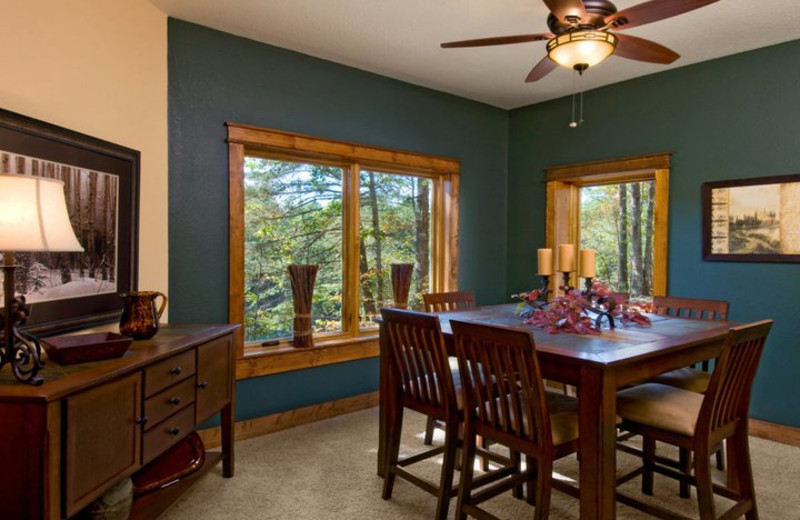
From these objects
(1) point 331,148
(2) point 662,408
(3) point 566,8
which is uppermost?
(3) point 566,8

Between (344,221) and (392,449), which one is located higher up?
(344,221)

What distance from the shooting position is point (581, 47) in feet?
7.72

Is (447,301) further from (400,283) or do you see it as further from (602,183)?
(602,183)

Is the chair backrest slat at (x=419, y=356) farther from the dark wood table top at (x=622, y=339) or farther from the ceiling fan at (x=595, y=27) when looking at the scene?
the ceiling fan at (x=595, y=27)

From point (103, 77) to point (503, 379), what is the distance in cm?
243

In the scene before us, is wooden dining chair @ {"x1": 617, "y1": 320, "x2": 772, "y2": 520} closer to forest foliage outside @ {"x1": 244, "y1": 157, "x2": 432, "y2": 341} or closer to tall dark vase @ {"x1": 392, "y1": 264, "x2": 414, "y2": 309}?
tall dark vase @ {"x1": 392, "y1": 264, "x2": 414, "y2": 309}

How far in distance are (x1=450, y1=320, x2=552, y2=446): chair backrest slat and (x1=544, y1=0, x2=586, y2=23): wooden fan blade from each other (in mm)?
1384

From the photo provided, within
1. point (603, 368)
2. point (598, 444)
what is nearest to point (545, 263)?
point (603, 368)

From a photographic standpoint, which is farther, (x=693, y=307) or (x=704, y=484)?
(x=693, y=307)

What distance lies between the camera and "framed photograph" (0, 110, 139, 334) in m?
2.07

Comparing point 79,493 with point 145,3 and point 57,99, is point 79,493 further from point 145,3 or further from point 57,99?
point 145,3

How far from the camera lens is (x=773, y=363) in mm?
3506

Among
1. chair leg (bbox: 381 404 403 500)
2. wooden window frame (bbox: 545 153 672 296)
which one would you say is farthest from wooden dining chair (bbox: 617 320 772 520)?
wooden window frame (bbox: 545 153 672 296)

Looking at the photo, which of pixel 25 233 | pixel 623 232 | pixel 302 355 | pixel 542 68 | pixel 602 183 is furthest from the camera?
pixel 602 183
